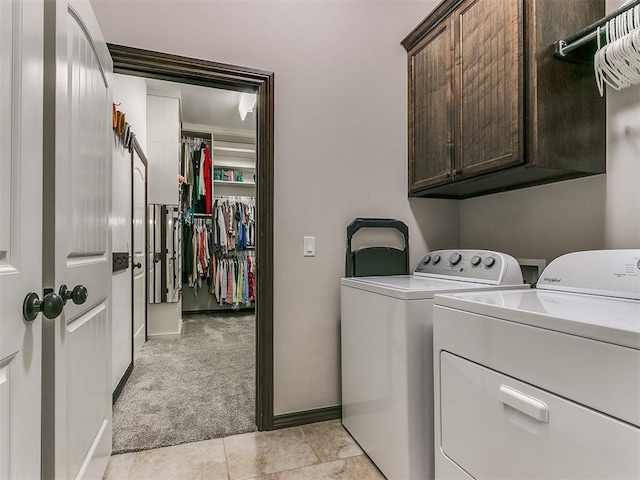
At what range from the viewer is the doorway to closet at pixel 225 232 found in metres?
1.88

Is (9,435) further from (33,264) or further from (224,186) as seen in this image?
(224,186)

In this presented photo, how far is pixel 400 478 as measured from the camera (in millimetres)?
1378

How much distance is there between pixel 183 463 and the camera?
164 cm

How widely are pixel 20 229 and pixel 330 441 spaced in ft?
5.42

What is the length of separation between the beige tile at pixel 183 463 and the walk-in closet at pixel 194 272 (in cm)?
8

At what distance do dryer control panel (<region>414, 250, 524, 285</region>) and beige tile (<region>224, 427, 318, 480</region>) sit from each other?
3.76 ft

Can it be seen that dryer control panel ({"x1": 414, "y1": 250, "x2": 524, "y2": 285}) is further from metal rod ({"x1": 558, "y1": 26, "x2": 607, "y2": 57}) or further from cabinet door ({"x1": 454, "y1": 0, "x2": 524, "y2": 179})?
metal rod ({"x1": 558, "y1": 26, "x2": 607, "y2": 57})

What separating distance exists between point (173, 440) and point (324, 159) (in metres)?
1.73

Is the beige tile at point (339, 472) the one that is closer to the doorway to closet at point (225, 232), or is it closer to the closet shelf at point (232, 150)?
the doorway to closet at point (225, 232)

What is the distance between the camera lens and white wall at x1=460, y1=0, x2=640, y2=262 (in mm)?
1411

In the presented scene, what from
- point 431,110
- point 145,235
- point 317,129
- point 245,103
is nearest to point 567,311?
point 431,110

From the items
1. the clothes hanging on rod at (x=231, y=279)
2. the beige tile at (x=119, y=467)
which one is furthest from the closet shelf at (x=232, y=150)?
the beige tile at (x=119, y=467)

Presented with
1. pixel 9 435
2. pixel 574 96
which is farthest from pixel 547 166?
pixel 9 435

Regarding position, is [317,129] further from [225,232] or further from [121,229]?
[225,232]
